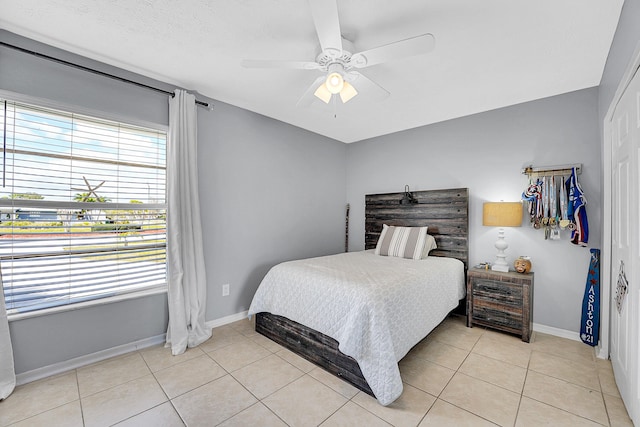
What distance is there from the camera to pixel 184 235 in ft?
8.35

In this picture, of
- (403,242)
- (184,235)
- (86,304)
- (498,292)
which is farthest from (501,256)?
(86,304)

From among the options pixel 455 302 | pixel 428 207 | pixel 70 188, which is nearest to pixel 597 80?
pixel 428 207

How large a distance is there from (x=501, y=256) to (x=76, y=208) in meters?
3.98

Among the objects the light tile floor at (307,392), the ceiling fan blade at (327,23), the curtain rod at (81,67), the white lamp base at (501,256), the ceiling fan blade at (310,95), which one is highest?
the curtain rod at (81,67)

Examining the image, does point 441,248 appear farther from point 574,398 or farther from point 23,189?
point 23,189

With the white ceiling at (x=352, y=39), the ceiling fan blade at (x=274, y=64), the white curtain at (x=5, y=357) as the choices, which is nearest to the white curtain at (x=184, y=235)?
the white ceiling at (x=352, y=39)

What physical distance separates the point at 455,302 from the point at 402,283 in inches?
44.7

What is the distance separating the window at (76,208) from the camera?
192cm

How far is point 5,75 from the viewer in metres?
1.87

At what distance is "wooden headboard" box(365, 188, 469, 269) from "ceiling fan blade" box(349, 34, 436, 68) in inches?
85.8

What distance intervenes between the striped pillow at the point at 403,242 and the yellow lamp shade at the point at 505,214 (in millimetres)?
759

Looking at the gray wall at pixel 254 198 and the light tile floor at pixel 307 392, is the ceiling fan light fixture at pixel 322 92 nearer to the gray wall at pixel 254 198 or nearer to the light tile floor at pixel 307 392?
the gray wall at pixel 254 198

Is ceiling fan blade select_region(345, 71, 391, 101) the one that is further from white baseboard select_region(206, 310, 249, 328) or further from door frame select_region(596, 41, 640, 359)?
white baseboard select_region(206, 310, 249, 328)

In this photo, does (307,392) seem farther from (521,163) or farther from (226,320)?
(521,163)
